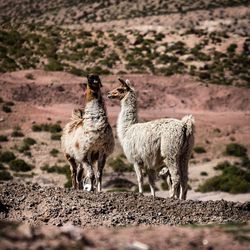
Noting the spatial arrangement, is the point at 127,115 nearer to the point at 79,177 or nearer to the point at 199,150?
the point at 79,177

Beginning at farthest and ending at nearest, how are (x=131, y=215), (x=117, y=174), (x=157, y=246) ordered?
(x=117, y=174)
(x=131, y=215)
(x=157, y=246)

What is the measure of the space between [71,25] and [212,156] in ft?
Answer: 186

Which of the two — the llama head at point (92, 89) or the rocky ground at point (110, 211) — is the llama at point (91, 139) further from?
→ the rocky ground at point (110, 211)

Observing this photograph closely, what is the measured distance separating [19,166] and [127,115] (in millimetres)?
15671

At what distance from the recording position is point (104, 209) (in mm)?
12914

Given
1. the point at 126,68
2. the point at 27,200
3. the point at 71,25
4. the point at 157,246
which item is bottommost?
the point at 71,25

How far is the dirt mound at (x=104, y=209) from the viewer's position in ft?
40.8

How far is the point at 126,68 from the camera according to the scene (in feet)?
188

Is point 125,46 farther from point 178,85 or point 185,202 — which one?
point 185,202

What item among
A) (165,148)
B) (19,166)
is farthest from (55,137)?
(165,148)

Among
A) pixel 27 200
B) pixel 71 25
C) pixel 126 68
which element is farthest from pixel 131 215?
pixel 71 25

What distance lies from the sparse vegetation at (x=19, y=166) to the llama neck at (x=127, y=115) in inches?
603

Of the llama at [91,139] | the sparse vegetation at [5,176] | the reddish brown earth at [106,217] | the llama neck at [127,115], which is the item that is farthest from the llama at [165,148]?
the sparse vegetation at [5,176]

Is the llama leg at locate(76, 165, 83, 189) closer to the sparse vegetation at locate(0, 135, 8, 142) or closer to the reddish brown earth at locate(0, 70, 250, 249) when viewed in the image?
the reddish brown earth at locate(0, 70, 250, 249)
